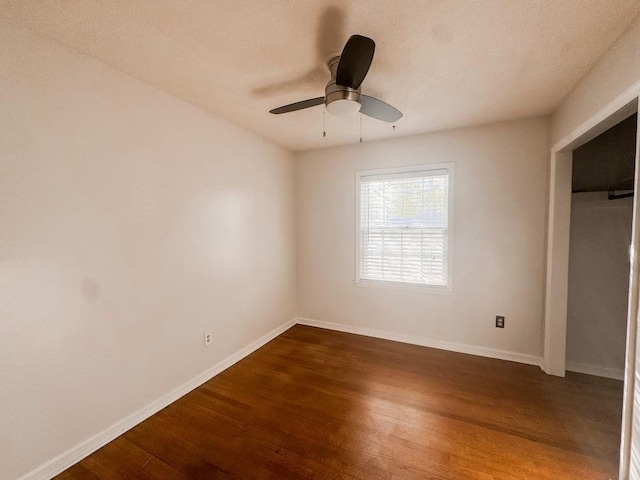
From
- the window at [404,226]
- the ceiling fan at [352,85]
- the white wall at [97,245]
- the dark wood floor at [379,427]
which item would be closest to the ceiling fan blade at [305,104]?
the ceiling fan at [352,85]

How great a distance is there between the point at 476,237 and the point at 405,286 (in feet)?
3.11

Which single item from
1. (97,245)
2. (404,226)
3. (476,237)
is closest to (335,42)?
(97,245)

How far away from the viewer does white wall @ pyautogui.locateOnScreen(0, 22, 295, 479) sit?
1.42 m

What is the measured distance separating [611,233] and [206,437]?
3.73 meters

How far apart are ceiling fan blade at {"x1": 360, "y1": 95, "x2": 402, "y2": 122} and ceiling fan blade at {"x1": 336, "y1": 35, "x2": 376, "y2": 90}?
0.17 m

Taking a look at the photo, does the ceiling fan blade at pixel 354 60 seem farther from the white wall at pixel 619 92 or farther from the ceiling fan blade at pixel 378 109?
the white wall at pixel 619 92

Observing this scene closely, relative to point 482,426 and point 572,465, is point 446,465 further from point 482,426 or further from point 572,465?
point 572,465

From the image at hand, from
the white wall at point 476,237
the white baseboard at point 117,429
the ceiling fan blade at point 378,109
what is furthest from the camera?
the white wall at point 476,237

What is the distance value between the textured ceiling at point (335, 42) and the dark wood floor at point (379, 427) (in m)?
2.45

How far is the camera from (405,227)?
10.6 ft

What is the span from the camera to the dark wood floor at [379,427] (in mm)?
1579

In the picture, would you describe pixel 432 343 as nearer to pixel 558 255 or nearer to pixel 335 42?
pixel 558 255

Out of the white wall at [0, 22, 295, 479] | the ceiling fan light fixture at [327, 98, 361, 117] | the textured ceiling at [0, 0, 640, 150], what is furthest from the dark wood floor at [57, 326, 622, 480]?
the textured ceiling at [0, 0, 640, 150]

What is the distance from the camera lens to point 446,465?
1.59m
